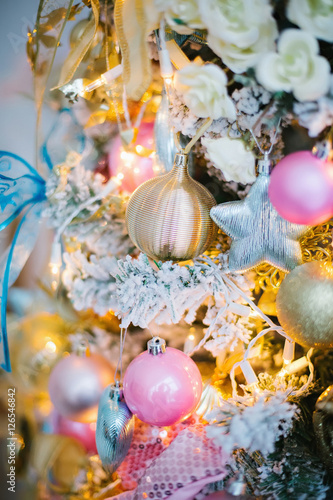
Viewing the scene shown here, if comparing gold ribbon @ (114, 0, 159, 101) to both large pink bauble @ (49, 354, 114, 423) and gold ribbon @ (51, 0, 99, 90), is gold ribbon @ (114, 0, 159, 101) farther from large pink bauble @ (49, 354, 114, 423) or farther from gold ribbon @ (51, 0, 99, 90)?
large pink bauble @ (49, 354, 114, 423)

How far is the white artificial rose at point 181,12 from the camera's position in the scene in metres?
0.41

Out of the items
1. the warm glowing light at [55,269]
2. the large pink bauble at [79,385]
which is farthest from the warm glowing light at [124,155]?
the large pink bauble at [79,385]

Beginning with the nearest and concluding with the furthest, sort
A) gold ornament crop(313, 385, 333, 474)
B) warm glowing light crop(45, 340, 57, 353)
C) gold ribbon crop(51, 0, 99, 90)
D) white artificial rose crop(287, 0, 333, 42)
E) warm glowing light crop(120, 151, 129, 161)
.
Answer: white artificial rose crop(287, 0, 333, 42)
gold ornament crop(313, 385, 333, 474)
gold ribbon crop(51, 0, 99, 90)
warm glowing light crop(120, 151, 129, 161)
warm glowing light crop(45, 340, 57, 353)

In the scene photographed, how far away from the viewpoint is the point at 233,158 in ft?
1.60

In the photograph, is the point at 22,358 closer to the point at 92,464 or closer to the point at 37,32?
the point at 92,464

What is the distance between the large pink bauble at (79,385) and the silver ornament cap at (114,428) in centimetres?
A: 6

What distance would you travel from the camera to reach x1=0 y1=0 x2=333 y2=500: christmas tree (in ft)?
1.37

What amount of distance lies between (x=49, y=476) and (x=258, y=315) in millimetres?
516

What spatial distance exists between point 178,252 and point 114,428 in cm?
29

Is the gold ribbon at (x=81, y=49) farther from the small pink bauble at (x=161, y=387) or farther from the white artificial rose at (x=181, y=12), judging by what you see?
the small pink bauble at (x=161, y=387)

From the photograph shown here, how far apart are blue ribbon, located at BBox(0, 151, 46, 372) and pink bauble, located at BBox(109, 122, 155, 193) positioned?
0.16 m

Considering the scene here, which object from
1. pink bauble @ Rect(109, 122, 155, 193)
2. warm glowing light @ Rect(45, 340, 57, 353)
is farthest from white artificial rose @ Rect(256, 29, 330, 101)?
warm glowing light @ Rect(45, 340, 57, 353)

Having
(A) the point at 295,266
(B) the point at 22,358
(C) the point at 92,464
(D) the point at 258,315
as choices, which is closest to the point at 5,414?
(B) the point at 22,358

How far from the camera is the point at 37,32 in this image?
71 cm
